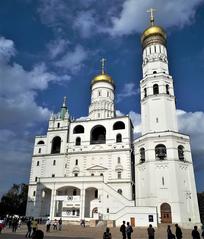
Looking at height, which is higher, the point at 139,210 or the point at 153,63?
the point at 153,63

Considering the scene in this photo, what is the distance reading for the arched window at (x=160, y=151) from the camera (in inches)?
1437

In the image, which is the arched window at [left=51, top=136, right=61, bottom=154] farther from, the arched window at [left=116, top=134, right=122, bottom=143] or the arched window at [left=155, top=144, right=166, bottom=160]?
the arched window at [left=155, top=144, right=166, bottom=160]

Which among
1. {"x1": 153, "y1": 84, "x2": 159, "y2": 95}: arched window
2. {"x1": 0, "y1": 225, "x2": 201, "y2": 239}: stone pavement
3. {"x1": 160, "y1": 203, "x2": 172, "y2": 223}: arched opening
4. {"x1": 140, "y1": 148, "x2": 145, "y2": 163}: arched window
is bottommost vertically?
{"x1": 0, "y1": 225, "x2": 201, "y2": 239}: stone pavement

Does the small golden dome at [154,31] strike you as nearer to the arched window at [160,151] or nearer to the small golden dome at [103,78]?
the small golden dome at [103,78]

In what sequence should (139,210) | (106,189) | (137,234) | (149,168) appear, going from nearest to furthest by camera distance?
(137,234), (139,210), (149,168), (106,189)

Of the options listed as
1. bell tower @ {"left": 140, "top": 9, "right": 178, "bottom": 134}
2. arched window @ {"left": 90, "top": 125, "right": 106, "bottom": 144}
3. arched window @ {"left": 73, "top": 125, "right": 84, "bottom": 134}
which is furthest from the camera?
arched window @ {"left": 73, "top": 125, "right": 84, "bottom": 134}

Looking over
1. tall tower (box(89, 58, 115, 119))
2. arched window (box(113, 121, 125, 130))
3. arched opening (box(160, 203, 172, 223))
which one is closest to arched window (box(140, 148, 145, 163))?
arched opening (box(160, 203, 172, 223))

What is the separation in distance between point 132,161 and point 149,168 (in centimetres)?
959

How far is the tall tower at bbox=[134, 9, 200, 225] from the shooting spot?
33906 mm

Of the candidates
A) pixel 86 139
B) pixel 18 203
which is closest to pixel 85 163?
pixel 86 139

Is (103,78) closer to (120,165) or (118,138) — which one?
(118,138)

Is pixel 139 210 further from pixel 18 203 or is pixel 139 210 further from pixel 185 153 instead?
pixel 18 203

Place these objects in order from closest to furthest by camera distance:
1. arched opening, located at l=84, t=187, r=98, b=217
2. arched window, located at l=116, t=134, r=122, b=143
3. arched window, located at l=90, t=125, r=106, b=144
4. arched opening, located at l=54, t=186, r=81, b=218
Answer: arched opening, located at l=54, t=186, r=81, b=218, arched opening, located at l=84, t=187, r=98, b=217, arched window, located at l=116, t=134, r=122, b=143, arched window, located at l=90, t=125, r=106, b=144

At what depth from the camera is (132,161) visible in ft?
149
